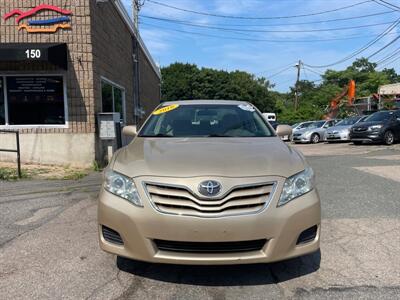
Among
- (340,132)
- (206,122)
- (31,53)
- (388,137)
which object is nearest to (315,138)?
(340,132)

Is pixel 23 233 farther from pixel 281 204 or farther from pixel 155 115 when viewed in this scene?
pixel 281 204

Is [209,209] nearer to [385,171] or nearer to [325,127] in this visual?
[385,171]

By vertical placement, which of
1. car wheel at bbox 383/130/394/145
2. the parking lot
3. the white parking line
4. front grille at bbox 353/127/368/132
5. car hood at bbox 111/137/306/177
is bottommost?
the parking lot

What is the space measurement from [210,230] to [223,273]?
2.58ft

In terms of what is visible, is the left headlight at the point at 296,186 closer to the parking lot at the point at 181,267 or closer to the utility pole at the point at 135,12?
the parking lot at the point at 181,267

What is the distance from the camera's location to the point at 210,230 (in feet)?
11.3

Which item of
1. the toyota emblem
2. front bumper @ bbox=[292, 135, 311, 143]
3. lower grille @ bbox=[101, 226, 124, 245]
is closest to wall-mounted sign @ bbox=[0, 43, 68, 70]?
lower grille @ bbox=[101, 226, 124, 245]

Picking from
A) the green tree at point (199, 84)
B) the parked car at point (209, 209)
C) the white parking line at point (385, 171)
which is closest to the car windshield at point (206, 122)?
the parked car at point (209, 209)

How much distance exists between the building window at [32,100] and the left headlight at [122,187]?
26.2ft

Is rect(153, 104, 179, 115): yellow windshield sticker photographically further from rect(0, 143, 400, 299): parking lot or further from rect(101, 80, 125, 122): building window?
rect(101, 80, 125, 122): building window

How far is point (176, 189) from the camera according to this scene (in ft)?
11.7

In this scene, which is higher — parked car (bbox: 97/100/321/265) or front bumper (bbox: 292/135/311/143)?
parked car (bbox: 97/100/321/265)

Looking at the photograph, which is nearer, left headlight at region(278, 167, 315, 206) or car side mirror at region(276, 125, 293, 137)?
left headlight at region(278, 167, 315, 206)

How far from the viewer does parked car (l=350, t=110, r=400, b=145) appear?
64.7 ft
